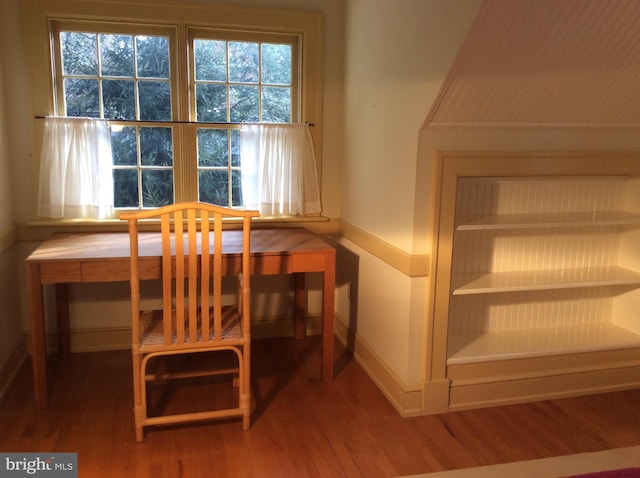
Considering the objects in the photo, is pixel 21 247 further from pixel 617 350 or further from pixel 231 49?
pixel 617 350

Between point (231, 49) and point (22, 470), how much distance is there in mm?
2487

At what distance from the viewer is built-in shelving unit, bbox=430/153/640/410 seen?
2.81 metres

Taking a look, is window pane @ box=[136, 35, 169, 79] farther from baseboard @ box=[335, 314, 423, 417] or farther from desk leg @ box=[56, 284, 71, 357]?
baseboard @ box=[335, 314, 423, 417]

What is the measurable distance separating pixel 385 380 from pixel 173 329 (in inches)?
44.4

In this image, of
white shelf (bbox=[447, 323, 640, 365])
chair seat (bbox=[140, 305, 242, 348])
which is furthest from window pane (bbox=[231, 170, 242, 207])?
white shelf (bbox=[447, 323, 640, 365])

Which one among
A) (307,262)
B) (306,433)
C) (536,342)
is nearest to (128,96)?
(307,262)

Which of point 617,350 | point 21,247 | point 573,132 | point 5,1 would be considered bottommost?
point 617,350

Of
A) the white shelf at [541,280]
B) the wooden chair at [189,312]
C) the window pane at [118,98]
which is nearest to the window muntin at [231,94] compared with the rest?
the window pane at [118,98]

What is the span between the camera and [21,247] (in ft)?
11.0

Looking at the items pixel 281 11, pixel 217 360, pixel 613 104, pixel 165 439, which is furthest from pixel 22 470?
pixel 613 104

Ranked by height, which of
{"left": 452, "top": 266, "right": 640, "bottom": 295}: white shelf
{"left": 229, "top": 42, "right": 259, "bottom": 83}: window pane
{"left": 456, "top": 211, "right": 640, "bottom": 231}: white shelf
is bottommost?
{"left": 452, "top": 266, "right": 640, "bottom": 295}: white shelf

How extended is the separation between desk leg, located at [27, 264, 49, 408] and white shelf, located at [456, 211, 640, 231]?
200cm

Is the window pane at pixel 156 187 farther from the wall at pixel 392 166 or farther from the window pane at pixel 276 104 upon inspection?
the wall at pixel 392 166

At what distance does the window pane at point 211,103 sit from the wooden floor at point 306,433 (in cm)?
158
